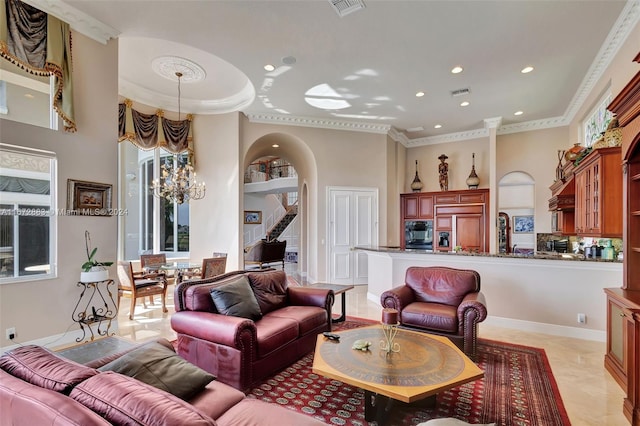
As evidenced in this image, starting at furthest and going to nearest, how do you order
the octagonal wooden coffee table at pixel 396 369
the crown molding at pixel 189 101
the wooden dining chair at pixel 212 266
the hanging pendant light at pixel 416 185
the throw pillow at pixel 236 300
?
1. the hanging pendant light at pixel 416 185
2. the crown molding at pixel 189 101
3. the wooden dining chair at pixel 212 266
4. the throw pillow at pixel 236 300
5. the octagonal wooden coffee table at pixel 396 369

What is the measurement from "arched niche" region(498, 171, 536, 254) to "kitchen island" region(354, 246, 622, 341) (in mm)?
3539

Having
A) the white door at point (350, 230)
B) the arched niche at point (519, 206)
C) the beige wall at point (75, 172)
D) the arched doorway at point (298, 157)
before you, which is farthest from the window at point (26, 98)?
the arched niche at point (519, 206)

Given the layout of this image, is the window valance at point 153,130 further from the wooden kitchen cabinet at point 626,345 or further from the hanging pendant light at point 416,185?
the wooden kitchen cabinet at point 626,345

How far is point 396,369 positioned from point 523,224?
698cm

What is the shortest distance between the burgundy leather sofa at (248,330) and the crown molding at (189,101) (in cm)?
399

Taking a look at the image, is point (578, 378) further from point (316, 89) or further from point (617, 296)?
point (316, 89)

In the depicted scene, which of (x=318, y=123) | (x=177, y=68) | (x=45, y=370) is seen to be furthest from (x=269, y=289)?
(x=318, y=123)

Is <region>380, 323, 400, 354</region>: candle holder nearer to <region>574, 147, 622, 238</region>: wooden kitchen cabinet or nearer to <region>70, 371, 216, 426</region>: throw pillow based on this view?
<region>70, 371, 216, 426</region>: throw pillow

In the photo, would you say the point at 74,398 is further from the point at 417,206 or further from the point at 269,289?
the point at 417,206

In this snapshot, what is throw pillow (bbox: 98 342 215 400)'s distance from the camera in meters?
1.48

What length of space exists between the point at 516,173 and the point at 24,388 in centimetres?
863

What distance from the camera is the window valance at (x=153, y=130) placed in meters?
5.87

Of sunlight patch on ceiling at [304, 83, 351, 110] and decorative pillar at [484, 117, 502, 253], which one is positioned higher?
sunlight patch on ceiling at [304, 83, 351, 110]

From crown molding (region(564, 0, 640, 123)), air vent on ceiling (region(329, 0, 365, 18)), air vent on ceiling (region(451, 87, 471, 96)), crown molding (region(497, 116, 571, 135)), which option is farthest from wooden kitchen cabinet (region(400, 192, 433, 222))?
air vent on ceiling (region(329, 0, 365, 18))
